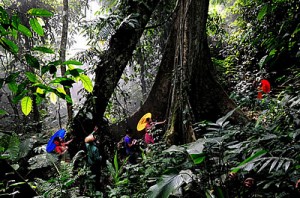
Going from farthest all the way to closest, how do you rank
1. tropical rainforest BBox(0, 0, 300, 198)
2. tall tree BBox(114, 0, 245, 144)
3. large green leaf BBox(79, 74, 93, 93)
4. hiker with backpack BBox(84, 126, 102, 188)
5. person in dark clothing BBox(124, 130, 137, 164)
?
person in dark clothing BBox(124, 130, 137, 164) < hiker with backpack BBox(84, 126, 102, 188) < tall tree BBox(114, 0, 245, 144) < tropical rainforest BBox(0, 0, 300, 198) < large green leaf BBox(79, 74, 93, 93)

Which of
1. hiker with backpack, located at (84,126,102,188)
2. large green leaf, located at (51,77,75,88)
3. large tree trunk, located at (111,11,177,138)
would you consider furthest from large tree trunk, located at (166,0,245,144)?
large green leaf, located at (51,77,75,88)

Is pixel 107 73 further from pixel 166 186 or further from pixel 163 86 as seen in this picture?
pixel 166 186

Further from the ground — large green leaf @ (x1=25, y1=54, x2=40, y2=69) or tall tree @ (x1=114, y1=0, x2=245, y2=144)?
tall tree @ (x1=114, y1=0, x2=245, y2=144)

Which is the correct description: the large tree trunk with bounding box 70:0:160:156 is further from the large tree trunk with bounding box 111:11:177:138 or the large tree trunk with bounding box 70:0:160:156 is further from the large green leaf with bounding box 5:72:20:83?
the large green leaf with bounding box 5:72:20:83

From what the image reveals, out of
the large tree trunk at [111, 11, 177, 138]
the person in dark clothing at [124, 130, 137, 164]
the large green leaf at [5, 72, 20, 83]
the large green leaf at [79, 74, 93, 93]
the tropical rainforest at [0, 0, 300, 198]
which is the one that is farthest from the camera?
the person in dark clothing at [124, 130, 137, 164]

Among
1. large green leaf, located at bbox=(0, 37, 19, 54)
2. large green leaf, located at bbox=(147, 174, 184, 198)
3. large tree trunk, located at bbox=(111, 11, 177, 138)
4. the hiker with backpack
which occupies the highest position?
large tree trunk, located at bbox=(111, 11, 177, 138)

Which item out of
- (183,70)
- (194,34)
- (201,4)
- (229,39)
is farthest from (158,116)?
(229,39)

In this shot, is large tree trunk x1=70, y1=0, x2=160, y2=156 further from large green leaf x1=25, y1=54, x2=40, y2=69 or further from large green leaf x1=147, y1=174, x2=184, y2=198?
large green leaf x1=25, y1=54, x2=40, y2=69

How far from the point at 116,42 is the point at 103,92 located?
0.79 m

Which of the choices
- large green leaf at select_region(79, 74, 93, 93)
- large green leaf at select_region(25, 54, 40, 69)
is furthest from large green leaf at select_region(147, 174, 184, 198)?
large green leaf at select_region(25, 54, 40, 69)

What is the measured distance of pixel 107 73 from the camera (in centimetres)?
364

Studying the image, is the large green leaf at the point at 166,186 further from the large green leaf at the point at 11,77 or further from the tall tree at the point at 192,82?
the tall tree at the point at 192,82

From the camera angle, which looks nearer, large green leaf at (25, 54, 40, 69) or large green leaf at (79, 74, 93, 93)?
large green leaf at (25, 54, 40, 69)

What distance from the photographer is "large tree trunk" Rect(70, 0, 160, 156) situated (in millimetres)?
3645
